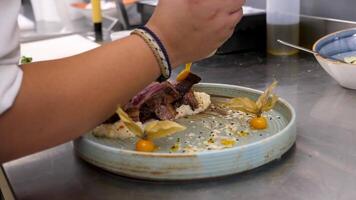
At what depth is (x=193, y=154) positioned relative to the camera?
0.58m

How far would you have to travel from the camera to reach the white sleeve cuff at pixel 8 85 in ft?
1.69

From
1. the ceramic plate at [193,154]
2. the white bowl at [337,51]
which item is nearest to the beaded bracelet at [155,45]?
the ceramic plate at [193,154]

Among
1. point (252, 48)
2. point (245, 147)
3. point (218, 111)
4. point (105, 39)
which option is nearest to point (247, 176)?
point (245, 147)

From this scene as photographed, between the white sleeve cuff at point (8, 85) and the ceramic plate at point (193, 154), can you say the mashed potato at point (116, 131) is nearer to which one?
the ceramic plate at point (193, 154)

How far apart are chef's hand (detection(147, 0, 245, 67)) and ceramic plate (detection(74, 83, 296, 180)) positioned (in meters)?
0.11

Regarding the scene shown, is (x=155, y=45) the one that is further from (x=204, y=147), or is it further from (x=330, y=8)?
(x=330, y=8)

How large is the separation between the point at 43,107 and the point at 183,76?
31 cm

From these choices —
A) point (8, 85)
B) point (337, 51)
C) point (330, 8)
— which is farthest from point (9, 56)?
point (330, 8)

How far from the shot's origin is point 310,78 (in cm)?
104

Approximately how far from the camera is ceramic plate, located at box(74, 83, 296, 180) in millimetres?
584

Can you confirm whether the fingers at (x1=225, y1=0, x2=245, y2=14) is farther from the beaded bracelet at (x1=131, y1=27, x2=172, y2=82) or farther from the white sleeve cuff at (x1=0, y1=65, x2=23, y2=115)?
the white sleeve cuff at (x1=0, y1=65, x2=23, y2=115)

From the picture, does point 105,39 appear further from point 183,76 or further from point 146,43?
point 146,43

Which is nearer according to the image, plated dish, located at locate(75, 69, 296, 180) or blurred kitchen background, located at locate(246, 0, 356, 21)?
plated dish, located at locate(75, 69, 296, 180)

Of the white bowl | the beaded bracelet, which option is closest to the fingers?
the beaded bracelet
